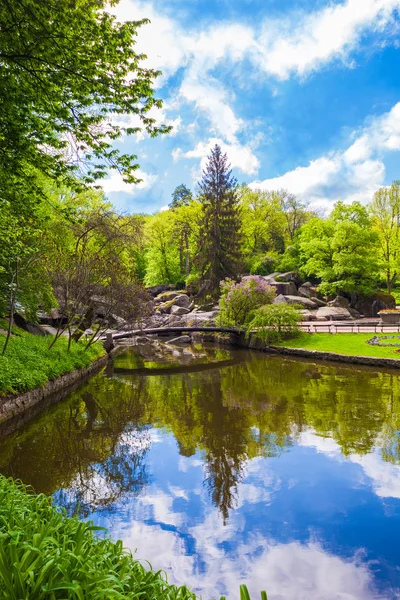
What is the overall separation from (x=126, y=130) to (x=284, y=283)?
34.2 metres

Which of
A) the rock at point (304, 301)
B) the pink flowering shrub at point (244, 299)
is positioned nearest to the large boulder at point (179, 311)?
the pink flowering shrub at point (244, 299)

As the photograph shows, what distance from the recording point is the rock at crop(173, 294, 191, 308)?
138 ft

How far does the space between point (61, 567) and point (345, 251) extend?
1501 inches

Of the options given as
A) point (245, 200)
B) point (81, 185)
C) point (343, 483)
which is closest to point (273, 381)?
point (343, 483)

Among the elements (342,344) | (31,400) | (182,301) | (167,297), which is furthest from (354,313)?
(31,400)

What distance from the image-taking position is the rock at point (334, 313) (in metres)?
32.8

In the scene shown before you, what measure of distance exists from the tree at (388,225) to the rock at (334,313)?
6.96 metres

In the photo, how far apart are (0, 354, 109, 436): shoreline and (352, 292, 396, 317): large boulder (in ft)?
101

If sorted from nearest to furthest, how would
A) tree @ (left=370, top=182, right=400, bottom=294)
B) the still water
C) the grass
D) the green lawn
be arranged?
the grass
the still water
the green lawn
tree @ (left=370, top=182, right=400, bottom=294)

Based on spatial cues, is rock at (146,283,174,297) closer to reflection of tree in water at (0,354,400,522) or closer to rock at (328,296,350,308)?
rock at (328,296,350,308)

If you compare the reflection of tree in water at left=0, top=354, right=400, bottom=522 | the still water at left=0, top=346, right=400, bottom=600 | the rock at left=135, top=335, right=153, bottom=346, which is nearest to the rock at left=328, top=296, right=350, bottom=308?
the rock at left=135, top=335, right=153, bottom=346

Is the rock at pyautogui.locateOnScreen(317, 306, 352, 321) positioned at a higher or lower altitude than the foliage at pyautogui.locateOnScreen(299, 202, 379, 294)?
lower

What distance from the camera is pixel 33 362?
12.8m

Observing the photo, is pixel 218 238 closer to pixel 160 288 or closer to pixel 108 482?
pixel 160 288
